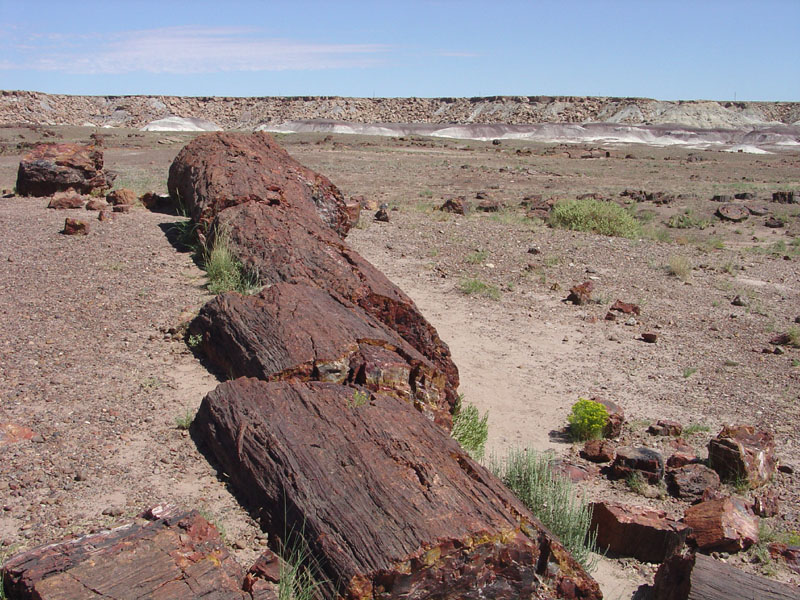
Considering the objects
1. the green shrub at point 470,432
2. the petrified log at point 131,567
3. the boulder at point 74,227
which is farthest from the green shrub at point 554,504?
the boulder at point 74,227

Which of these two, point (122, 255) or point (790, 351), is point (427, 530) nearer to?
point (122, 255)

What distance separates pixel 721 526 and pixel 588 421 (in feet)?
5.33

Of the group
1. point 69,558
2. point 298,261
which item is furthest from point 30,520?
point 298,261

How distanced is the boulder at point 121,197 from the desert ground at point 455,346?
0.80 m

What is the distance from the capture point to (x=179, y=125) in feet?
252

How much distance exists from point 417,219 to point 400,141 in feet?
135

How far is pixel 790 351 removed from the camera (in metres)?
8.55

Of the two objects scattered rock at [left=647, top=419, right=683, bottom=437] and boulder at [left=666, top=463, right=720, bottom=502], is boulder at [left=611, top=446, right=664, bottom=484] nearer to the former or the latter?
boulder at [left=666, top=463, right=720, bottom=502]

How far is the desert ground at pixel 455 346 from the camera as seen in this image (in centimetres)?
402

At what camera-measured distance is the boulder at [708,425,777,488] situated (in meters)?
5.38

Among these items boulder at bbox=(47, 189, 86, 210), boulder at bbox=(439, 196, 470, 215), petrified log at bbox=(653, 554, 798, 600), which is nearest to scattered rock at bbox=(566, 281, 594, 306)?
boulder at bbox=(439, 196, 470, 215)

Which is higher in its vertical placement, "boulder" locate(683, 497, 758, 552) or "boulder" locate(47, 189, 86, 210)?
"boulder" locate(47, 189, 86, 210)

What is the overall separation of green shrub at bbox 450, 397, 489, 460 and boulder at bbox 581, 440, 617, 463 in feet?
2.65

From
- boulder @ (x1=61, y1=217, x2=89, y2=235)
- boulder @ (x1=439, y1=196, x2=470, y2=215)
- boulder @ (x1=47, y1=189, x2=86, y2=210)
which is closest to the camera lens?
boulder @ (x1=61, y1=217, x2=89, y2=235)
